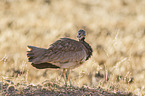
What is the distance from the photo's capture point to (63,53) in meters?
4.79

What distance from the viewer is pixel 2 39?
9.96 meters

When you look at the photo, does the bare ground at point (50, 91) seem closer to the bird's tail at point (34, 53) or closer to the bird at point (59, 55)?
the bird at point (59, 55)

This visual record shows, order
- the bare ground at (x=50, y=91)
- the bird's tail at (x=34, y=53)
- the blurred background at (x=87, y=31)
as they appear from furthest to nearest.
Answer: the blurred background at (x=87, y=31)
the bird's tail at (x=34, y=53)
the bare ground at (x=50, y=91)

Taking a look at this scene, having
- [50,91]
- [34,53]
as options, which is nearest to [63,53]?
[34,53]

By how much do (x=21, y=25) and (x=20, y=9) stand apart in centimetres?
370

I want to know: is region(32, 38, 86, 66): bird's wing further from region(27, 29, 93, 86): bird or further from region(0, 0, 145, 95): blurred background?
region(0, 0, 145, 95): blurred background

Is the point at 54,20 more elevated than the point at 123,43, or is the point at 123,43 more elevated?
the point at 54,20

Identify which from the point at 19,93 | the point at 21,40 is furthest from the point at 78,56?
the point at 21,40

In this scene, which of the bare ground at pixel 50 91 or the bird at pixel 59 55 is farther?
the bird at pixel 59 55

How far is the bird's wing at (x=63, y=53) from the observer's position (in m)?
4.63

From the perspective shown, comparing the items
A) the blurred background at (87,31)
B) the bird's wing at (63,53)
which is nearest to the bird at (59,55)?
the bird's wing at (63,53)

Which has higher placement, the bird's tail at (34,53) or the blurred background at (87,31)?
the blurred background at (87,31)

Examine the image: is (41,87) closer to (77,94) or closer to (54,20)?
(77,94)

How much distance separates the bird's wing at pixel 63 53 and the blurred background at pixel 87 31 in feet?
2.16
